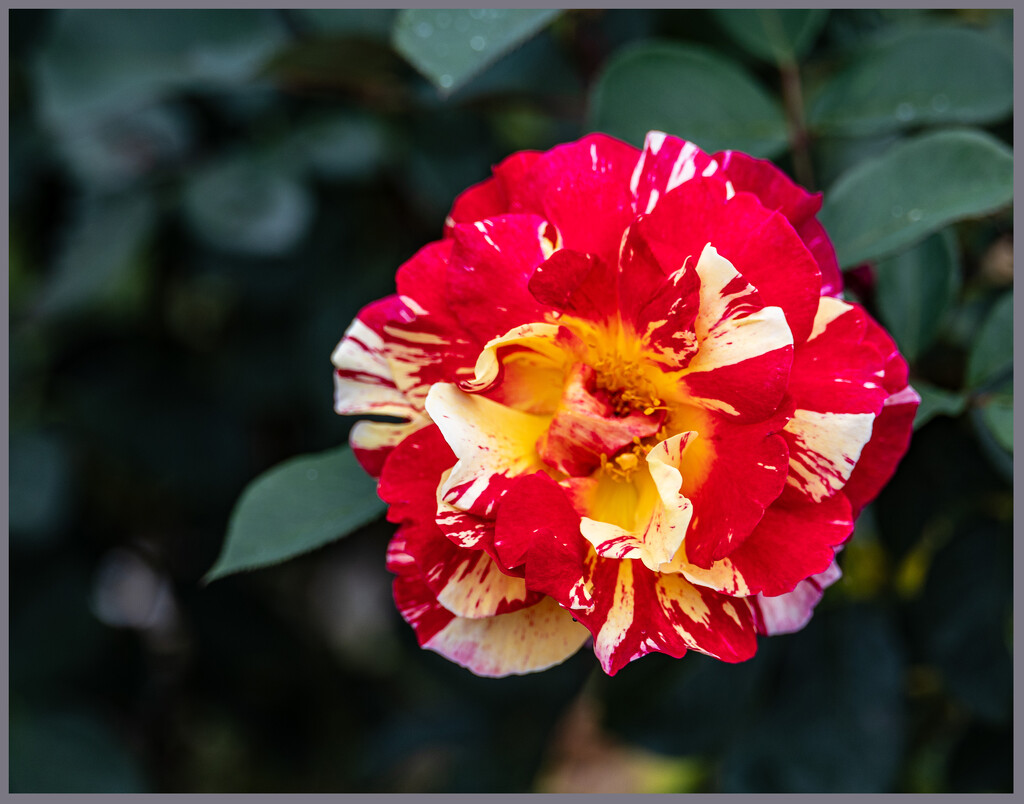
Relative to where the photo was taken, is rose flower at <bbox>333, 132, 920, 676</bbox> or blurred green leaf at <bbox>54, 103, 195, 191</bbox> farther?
blurred green leaf at <bbox>54, 103, 195, 191</bbox>

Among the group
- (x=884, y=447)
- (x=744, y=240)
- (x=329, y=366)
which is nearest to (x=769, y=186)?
(x=744, y=240)

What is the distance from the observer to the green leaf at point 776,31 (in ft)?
2.44

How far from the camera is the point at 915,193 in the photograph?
0.59 meters

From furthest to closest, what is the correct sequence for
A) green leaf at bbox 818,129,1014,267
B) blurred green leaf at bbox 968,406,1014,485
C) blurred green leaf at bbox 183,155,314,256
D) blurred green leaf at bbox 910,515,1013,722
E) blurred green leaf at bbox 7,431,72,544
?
blurred green leaf at bbox 7,431,72,544 → blurred green leaf at bbox 183,155,314,256 → blurred green leaf at bbox 910,515,1013,722 → blurred green leaf at bbox 968,406,1014,485 → green leaf at bbox 818,129,1014,267

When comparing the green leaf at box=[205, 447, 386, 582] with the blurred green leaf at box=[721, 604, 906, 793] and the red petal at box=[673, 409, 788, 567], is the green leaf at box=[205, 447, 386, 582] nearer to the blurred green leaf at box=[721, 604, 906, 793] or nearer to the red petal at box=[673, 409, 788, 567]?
the red petal at box=[673, 409, 788, 567]

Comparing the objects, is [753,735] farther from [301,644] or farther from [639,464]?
[301,644]

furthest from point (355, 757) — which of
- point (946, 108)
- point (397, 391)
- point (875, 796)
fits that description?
point (946, 108)

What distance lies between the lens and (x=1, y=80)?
88 cm

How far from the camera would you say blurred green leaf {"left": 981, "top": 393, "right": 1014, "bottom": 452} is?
0.59 m

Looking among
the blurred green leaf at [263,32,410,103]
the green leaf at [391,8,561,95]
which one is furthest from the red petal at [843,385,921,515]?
the blurred green leaf at [263,32,410,103]

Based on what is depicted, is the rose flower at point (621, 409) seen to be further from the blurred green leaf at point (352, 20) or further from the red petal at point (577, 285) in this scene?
the blurred green leaf at point (352, 20)

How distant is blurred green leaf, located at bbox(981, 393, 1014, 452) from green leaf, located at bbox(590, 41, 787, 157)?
253 millimetres

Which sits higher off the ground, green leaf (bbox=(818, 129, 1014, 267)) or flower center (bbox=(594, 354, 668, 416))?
green leaf (bbox=(818, 129, 1014, 267))

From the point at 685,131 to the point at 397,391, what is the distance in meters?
0.33
